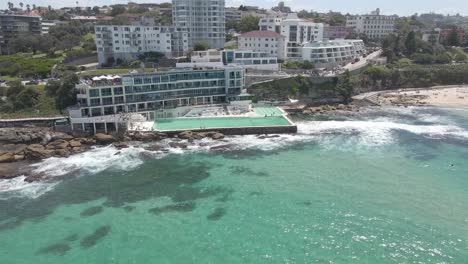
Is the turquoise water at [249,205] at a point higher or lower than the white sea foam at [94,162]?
lower

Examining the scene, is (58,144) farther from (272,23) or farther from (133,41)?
(272,23)

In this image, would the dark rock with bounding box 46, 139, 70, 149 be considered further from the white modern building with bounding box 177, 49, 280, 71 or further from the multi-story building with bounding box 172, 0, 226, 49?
the multi-story building with bounding box 172, 0, 226, 49

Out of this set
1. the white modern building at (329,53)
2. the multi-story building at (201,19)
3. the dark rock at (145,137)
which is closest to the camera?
the dark rock at (145,137)

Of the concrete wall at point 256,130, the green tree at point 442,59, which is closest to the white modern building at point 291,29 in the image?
the green tree at point 442,59

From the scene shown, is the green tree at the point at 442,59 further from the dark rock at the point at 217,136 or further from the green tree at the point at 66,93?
the green tree at the point at 66,93

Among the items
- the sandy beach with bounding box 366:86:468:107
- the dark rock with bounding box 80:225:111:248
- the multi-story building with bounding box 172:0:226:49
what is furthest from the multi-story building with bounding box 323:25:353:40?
the dark rock with bounding box 80:225:111:248

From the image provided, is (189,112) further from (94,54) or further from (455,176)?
(94,54)

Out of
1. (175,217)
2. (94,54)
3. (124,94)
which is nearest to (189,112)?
(124,94)
